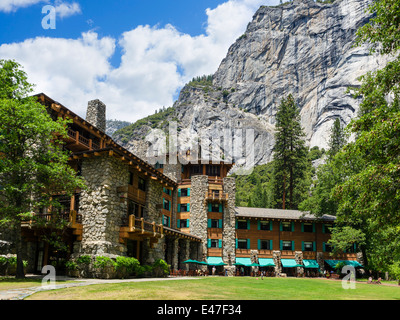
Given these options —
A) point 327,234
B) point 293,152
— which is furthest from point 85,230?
point 293,152

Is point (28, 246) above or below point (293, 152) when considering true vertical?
below

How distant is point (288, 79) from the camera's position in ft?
562

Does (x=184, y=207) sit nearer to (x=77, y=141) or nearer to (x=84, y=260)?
(x=77, y=141)

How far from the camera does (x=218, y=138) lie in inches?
6280

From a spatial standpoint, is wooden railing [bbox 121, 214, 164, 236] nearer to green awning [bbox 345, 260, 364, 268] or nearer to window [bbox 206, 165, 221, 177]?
window [bbox 206, 165, 221, 177]

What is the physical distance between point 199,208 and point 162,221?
691 centimetres

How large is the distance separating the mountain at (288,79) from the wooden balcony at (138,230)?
389 ft

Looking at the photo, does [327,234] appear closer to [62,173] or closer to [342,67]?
[62,173]

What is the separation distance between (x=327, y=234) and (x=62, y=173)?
41.0 m

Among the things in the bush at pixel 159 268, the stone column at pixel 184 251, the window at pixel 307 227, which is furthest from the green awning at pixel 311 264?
the bush at pixel 159 268

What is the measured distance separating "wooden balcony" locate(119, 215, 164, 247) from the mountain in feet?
389

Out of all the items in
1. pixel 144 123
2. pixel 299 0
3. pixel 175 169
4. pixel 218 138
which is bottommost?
pixel 175 169

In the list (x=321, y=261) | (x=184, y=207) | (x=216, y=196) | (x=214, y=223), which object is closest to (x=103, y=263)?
(x=214, y=223)
